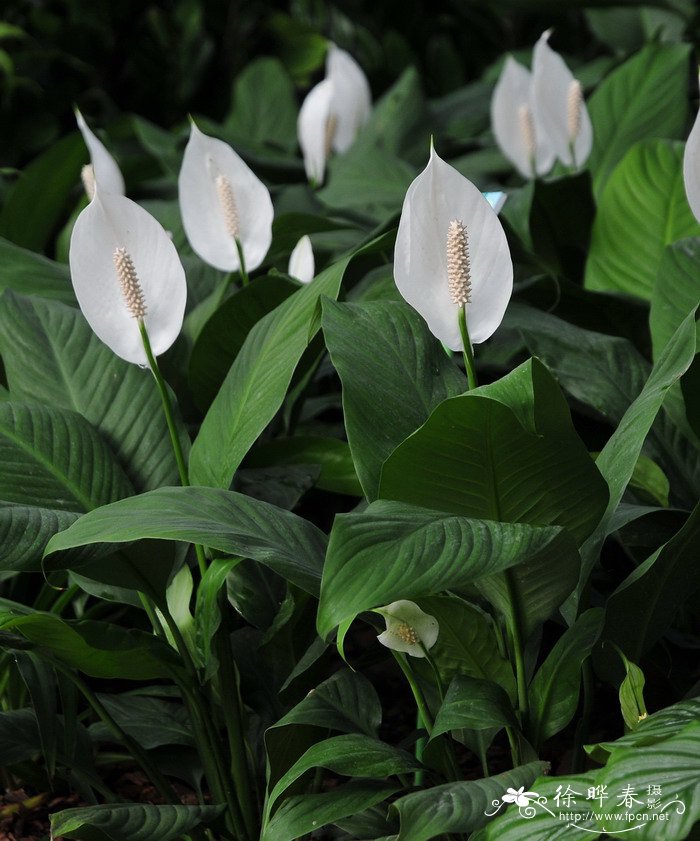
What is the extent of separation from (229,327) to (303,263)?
13 centimetres

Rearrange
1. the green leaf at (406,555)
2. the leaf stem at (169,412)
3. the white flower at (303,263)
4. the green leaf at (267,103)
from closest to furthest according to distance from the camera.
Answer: the green leaf at (406,555) < the leaf stem at (169,412) < the white flower at (303,263) < the green leaf at (267,103)

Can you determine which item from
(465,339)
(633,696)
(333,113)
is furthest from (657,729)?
(333,113)

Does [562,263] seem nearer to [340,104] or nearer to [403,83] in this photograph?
[340,104]

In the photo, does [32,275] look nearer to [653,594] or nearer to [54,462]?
[54,462]

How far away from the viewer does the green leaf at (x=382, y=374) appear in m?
0.84

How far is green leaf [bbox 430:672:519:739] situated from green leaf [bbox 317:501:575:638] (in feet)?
0.51

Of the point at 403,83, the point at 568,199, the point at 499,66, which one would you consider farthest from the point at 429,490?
the point at 499,66

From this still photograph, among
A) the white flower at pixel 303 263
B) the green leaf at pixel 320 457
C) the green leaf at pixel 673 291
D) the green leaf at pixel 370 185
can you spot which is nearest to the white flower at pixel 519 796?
the green leaf at pixel 320 457

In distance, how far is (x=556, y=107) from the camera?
62.0 inches

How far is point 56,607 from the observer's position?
1.09 meters

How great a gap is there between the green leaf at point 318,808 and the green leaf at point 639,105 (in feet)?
3.95

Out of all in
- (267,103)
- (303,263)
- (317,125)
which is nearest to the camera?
(303,263)

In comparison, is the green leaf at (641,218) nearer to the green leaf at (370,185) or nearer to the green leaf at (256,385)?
the green leaf at (370,185)

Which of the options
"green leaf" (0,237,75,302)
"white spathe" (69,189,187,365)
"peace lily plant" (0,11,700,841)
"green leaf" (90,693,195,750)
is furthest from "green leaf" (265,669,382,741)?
"green leaf" (0,237,75,302)
